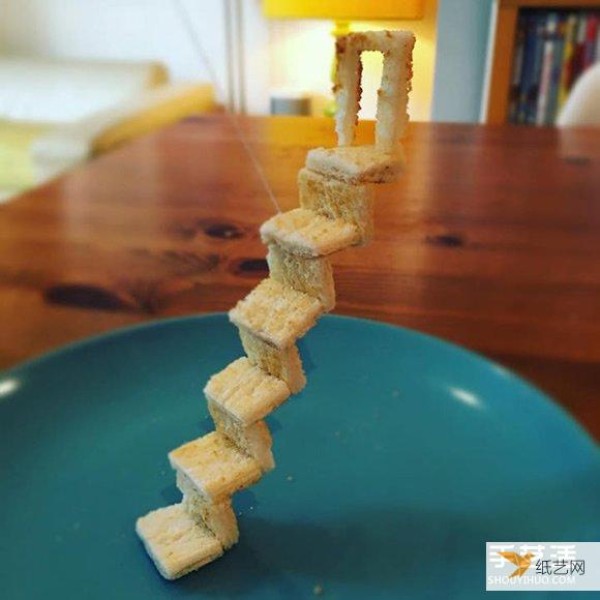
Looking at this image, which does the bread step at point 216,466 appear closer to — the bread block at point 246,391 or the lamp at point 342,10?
the bread block at point 246,391

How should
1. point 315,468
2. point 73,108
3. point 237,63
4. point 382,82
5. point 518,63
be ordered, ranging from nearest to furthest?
1. point 382,82
2. point 315,468
3. point 237,63
4. point 518,63
5. point 73,108

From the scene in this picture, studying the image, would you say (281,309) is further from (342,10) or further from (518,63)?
(518,63)

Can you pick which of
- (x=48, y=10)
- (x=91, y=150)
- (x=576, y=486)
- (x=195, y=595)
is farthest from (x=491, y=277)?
(x=48, y=10)

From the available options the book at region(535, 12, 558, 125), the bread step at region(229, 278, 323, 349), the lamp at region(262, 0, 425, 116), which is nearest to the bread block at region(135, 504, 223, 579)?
the bread step at region(229, 278, 323, 349)

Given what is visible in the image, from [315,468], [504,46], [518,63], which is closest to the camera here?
[315,468]

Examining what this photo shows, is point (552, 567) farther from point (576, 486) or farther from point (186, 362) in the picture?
point (186, 362)

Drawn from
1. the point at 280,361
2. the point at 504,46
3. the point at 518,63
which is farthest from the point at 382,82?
the point at 518,63

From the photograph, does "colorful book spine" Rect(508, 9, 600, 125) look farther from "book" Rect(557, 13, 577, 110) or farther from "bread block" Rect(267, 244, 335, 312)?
"bread block" Rect(267, 244, 335, 312)
